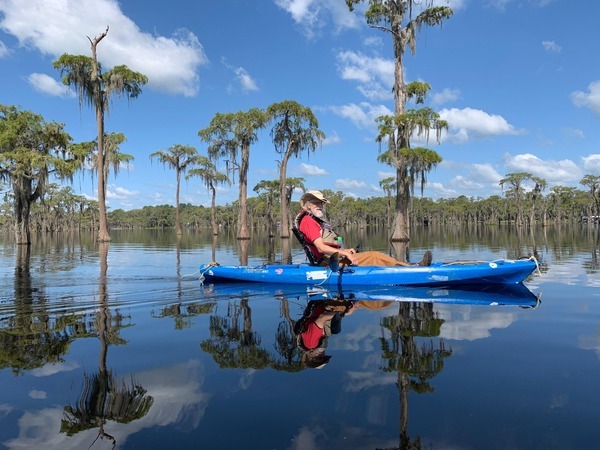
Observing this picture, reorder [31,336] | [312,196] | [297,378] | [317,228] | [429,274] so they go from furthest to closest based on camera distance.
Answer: [429,274] < [317,228] < [312,196] < [31,336] < [297,378]

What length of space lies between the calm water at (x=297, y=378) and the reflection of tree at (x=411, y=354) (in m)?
0.02

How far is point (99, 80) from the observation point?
86.2 feet

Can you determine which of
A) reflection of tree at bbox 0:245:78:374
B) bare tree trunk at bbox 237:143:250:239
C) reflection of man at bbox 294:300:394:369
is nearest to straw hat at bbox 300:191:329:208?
reflection of man at bbox 294:300:394:369

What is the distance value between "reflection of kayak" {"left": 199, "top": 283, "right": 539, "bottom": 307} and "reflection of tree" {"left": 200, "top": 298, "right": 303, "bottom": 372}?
1.79m

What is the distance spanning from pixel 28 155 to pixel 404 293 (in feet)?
84.5

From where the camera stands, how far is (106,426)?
8.97 ft

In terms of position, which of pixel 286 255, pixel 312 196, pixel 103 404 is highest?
pixel 312 196

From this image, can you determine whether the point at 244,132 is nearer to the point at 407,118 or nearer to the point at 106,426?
the point at 407,118

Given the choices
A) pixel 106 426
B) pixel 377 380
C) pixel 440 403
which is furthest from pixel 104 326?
pixel 440 403

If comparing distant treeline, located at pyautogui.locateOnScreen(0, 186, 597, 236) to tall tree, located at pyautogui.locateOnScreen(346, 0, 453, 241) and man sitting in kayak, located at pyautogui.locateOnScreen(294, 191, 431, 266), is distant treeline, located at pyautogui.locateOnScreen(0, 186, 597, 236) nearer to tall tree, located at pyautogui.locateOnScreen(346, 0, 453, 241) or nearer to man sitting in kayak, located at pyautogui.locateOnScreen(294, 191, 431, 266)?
tall tree, located at pyautogui.locateOnScreen(346, 0, 453, 241)

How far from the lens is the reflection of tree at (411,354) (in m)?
3.08

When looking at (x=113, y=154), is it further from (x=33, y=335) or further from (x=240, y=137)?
(x=33, y=335)

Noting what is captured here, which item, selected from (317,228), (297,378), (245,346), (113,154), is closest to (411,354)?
(297,378)

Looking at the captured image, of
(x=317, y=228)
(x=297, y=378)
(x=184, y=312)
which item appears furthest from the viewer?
(x=317, y=228)
